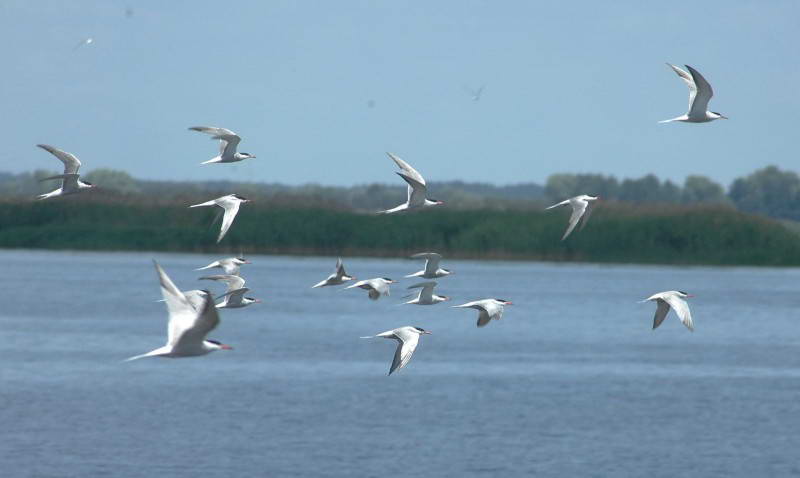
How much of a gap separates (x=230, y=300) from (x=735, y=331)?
6073 centimetres

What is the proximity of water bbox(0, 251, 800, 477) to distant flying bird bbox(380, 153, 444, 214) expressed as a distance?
559 inches

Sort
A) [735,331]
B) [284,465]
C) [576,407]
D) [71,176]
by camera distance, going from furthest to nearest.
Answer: [735,331] < [576,407] < [284,465] < [71,176]

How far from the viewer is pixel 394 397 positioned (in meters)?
46.9

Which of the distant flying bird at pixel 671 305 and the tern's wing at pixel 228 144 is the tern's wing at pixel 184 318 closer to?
the tern's wing at pixel 228 144

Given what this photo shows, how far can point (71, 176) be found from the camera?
2123 centimetres

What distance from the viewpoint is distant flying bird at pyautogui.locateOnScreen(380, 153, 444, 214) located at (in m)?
20.8

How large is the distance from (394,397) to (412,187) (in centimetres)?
Result: 2614

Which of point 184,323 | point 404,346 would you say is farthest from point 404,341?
point 184,323

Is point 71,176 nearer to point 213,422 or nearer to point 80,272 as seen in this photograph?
point 213,422

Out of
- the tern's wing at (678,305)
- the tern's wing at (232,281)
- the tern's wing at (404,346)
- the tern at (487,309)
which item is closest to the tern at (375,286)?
the tern at (487,309)

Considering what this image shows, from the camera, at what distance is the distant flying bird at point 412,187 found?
20.8 metres

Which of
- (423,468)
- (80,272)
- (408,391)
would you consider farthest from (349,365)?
(80,272)

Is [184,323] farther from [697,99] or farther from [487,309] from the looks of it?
[697,99]

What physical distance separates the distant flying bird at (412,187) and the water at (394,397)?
46.6 ft
